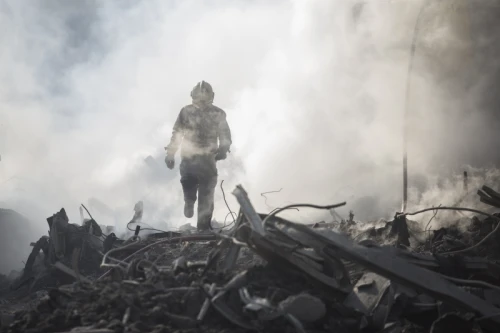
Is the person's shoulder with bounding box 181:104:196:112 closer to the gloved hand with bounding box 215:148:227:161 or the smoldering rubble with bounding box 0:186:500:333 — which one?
the gloved hand with bounding box 215:148:227:161

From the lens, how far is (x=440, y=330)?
228 centimetres

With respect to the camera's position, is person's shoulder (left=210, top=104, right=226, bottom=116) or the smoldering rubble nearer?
the smoldering rubble

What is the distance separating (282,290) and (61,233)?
4.20 metres

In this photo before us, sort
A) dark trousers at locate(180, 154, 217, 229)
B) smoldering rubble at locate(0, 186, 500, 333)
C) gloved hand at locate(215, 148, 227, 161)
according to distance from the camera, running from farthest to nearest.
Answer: gloved hand at locate(215, 148, 227, 161) → dark trousers at locate(180, 154, 217, 229) → smoldering rubble at locate(0, 186, 500, 333)

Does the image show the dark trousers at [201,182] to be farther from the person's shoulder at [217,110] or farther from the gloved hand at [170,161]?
the person's shoulder at [217,110]

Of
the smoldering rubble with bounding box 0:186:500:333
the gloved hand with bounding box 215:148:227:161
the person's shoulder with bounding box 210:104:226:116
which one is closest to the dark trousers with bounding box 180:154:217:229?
the gloved hand with bounding box 215:148:227:161

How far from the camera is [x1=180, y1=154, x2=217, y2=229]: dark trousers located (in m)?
7.10

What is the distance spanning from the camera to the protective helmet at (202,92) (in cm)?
718

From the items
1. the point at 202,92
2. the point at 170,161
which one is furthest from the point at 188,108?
the point at 170,161

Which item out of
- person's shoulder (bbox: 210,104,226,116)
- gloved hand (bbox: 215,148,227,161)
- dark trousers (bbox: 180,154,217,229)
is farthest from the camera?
person's shoulder (bbox: 210,104,226,116)

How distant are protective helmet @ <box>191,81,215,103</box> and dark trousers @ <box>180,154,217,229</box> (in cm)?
97

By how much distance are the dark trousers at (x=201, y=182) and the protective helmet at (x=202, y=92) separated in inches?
38.2

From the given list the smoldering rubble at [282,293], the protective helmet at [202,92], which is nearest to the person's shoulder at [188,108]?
the protective helmet at [202,92]

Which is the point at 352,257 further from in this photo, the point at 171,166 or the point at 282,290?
the point at 171,166
